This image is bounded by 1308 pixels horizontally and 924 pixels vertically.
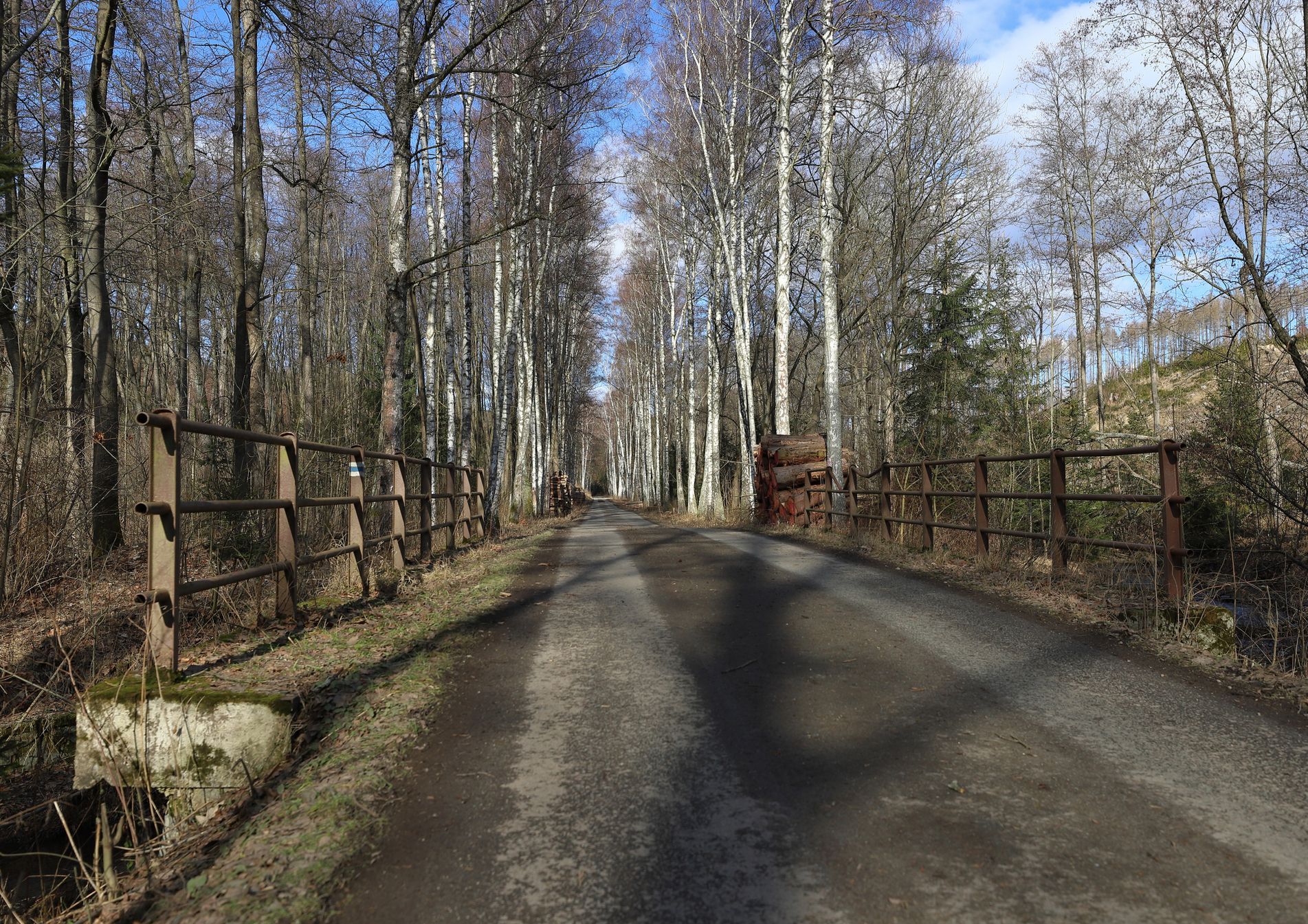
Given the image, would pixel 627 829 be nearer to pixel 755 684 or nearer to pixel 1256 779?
pixel 755 684

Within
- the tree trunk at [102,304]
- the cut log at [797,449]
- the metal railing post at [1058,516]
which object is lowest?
the metal railing post at [1058,516]

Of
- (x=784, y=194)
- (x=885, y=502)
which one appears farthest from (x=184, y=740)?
(x=784, y=194)

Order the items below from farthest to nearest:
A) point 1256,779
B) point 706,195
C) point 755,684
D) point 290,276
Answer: point 290,276 → point 706,195 → point 755,684 → point 1256,779

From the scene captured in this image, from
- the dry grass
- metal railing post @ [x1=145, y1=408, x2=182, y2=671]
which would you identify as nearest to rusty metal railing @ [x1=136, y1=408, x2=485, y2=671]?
metal railing post @ [x1=145, y1=408, x2=182, y2=671]

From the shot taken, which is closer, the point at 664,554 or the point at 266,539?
Result: the point at 266,539

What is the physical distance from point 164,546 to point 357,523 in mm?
2957

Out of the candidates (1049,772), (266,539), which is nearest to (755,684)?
(1049,772)

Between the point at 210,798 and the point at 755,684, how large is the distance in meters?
2.68

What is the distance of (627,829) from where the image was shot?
2.59 meters

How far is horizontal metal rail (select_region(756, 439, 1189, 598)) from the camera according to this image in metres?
5.53

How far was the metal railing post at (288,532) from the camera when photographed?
5.22 metres

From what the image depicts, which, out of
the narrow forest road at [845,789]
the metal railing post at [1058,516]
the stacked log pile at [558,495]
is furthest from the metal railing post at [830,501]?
the stacked log pile at [558,495]

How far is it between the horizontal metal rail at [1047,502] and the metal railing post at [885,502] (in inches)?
0.5

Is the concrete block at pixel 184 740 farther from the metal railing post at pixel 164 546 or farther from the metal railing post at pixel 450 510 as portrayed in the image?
the metal railing post at pixel 450 510
